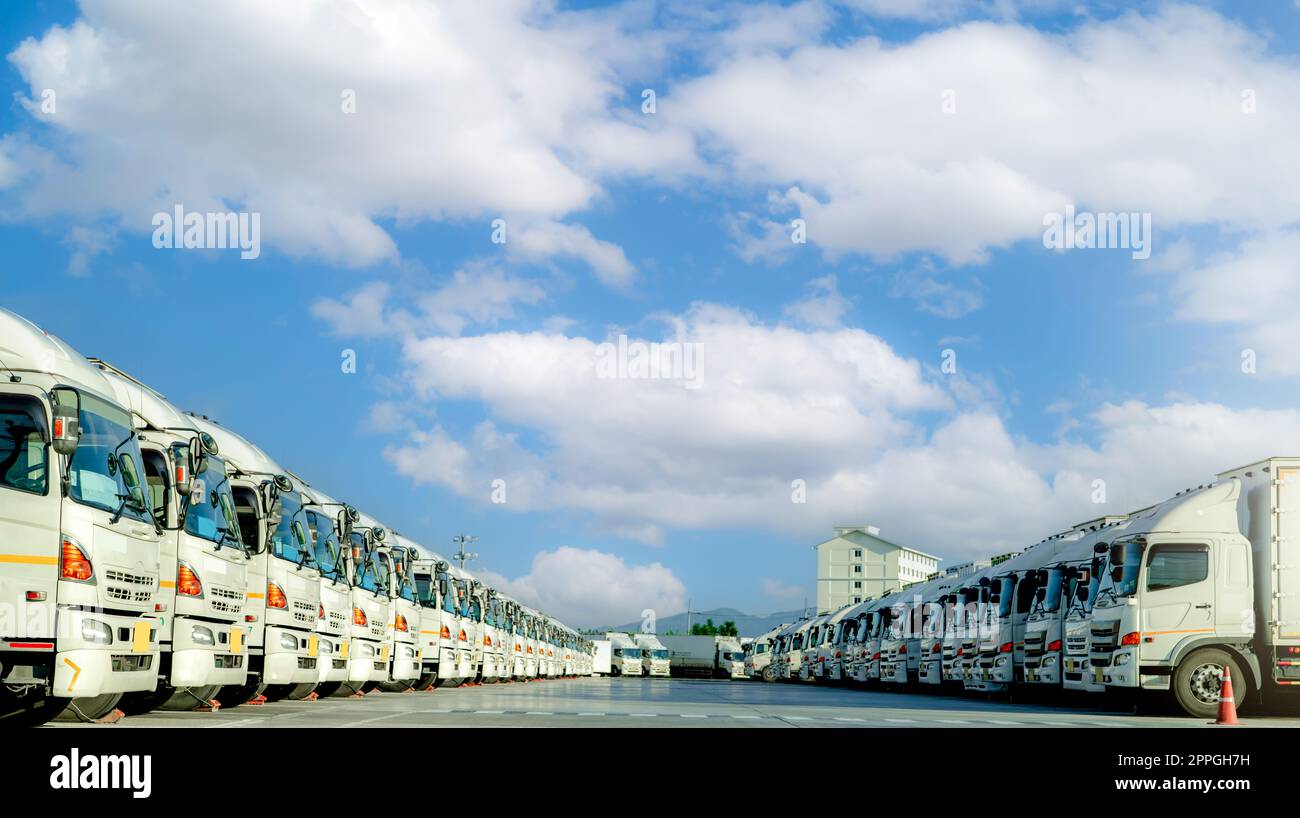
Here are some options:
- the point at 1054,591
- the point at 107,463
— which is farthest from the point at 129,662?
the point at 1054,591

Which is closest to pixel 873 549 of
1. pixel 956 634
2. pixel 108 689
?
pixel 956 634

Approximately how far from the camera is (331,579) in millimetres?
21234

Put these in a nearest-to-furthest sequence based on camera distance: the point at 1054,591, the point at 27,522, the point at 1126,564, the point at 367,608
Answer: the point at 27,522 → the point at 1126,564 → the point at 367,608 → the point at 1054,591

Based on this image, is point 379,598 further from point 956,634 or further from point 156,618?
point 956,634

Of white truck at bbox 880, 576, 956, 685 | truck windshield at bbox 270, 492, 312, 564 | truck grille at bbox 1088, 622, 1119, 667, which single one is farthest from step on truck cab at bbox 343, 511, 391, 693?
white truck at bbox 880, 576, 956, 685

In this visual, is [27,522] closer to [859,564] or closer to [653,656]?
[653,656]

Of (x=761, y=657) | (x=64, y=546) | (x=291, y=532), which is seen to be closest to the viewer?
(x=64, y=546)

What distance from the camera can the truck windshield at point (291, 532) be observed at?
18.8 meters

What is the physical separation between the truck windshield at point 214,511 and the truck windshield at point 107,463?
1689mm

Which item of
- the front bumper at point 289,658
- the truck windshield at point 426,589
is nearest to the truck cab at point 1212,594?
the front bumper at point 289,658

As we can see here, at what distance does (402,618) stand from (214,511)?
1179 cm

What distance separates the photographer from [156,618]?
12.7 meters

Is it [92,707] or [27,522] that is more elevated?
[27,522]
